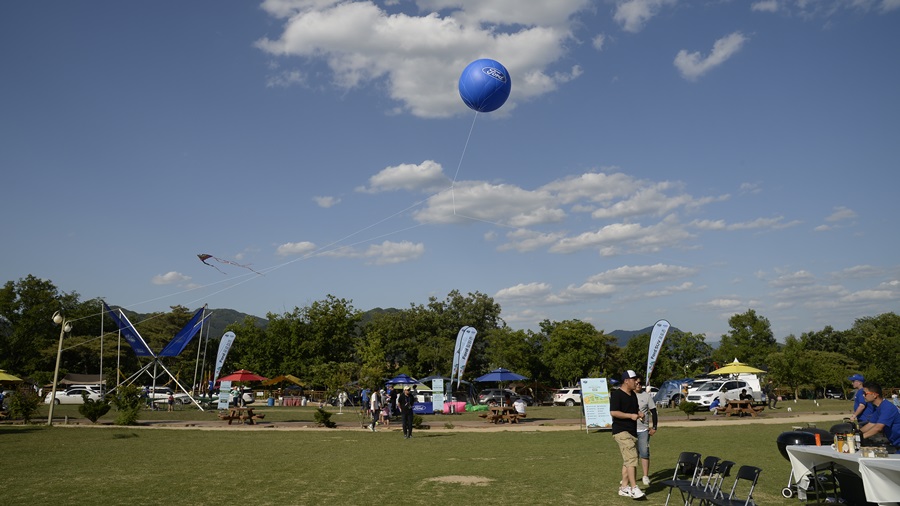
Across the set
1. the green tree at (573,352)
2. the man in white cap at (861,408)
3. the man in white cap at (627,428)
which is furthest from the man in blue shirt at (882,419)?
the green tree at (573,352)

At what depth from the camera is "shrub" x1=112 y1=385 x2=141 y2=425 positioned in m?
25.8

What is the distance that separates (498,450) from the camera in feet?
52.6

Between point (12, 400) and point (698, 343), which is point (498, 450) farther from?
point (698, 343)

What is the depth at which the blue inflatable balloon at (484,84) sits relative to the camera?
565 inches

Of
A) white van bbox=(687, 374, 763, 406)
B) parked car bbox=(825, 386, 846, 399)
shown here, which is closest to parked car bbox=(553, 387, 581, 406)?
white van bbox=(687, 374, 763, 406)

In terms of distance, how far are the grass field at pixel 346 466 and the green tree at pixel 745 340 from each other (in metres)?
44.3

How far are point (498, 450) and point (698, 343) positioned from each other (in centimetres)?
5543

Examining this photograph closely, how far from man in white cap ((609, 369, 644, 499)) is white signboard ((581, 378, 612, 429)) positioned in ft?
38.7

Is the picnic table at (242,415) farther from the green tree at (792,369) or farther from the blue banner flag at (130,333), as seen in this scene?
the green tree at (792,369)

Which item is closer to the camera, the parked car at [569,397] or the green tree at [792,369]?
the parked car at [569,397]

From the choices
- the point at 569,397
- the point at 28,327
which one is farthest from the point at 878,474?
the point at 28,327

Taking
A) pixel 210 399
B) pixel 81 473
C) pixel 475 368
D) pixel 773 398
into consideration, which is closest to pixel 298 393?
pixel 210 399

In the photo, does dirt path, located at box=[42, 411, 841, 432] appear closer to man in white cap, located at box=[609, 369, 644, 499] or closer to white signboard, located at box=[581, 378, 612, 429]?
white signboard, located at box=[581, 378, 612, 429]

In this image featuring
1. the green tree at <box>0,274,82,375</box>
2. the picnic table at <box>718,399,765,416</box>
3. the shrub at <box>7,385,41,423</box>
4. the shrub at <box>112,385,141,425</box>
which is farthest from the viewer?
the green tree at <box>0,274,82,375</box>
